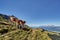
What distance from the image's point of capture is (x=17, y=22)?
10600 cm

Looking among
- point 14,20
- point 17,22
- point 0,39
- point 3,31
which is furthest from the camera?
point 14,20

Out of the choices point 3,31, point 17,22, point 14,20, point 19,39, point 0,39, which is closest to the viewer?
point 0,39

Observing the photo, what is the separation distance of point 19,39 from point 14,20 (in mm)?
56960

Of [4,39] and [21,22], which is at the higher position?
[21,22]

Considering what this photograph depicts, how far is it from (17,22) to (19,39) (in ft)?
160

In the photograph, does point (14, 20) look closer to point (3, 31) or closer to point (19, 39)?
point (3, 31)

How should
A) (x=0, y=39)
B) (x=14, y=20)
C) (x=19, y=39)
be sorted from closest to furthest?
(x=0, y=39)
(x=19, y=39)
(x=14, y=20)

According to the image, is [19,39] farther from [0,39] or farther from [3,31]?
A: [3,31]

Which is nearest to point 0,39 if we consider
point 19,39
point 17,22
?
point 19,39

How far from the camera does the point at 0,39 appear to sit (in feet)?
173

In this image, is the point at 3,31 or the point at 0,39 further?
the point at 3,31

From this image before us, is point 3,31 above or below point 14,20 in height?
below

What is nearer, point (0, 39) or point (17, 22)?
point (0, 39)

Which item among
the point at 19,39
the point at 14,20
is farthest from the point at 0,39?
the point at 14,20
